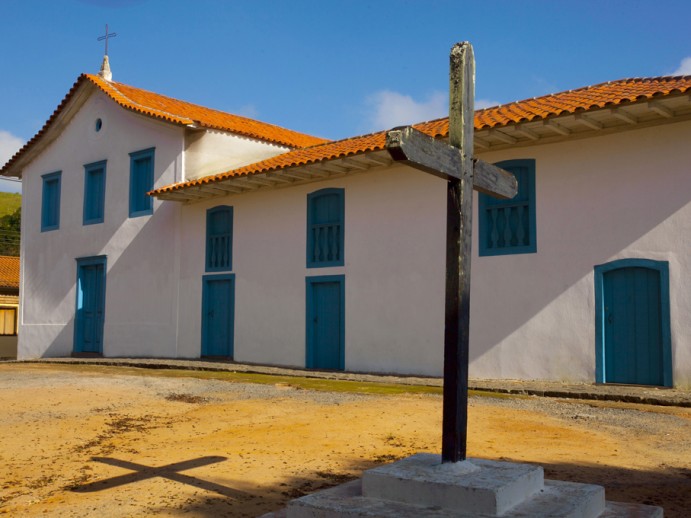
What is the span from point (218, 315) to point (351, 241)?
13.5 ft

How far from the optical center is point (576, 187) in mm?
10555

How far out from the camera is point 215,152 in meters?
17.2

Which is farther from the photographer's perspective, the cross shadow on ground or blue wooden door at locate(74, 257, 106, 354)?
blue wooden door at locate(74, 257, 106, 354)

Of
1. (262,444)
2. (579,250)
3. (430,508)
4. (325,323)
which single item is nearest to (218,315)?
(325,323)

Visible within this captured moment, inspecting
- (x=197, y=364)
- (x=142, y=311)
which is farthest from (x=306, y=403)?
(x=142, y=311)

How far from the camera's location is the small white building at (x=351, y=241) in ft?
32.9

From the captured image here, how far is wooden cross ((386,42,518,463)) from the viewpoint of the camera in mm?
3494

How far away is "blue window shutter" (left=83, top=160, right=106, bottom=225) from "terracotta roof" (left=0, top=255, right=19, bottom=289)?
863 cm

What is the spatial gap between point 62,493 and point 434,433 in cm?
314

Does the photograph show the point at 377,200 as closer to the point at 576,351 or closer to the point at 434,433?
the point at 576,351

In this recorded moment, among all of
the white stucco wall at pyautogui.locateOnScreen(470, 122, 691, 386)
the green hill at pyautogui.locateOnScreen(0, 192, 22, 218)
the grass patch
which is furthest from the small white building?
the green hill at pyautogui.locateOnScreen(0, 192, 22, 218)

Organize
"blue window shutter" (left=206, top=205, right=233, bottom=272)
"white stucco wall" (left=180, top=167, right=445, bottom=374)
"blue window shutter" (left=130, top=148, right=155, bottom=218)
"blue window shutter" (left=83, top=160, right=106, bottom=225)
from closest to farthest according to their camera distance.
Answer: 1. "white stucco wall" (left=180, top=167, right=445, bottom=374)
2. "blue window shutter" (left=206, top=205, right=233, bottom=272)
3. "blue window shutter" (left=130, top=148, right=155, bottom=218)
4. "blue window shutter" (left=83, top=160, right=106, bottom=225)

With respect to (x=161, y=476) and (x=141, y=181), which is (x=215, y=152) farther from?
(x=161, y=476)

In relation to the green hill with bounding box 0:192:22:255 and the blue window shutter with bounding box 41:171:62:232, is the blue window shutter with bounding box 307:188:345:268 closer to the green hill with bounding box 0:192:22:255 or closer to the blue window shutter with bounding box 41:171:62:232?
the blue window shutter with bounding box 41:171:62:232
